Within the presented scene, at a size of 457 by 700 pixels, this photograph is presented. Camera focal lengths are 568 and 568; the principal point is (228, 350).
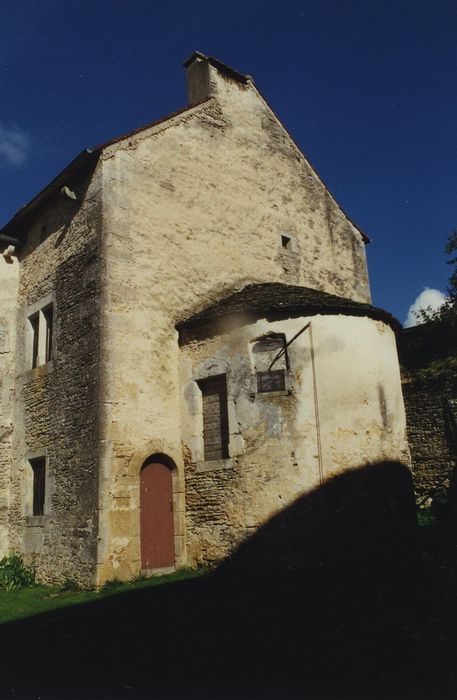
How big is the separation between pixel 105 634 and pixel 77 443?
4.26 meters

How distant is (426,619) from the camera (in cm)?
696

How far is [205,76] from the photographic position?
48.0 feet

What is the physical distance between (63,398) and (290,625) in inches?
261

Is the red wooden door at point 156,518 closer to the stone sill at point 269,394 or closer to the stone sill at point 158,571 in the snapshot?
the stone sill at point 158,571

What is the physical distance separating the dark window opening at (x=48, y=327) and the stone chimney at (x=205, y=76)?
6615 millimetres

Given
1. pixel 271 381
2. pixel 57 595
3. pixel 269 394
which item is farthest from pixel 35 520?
pixel 271 381

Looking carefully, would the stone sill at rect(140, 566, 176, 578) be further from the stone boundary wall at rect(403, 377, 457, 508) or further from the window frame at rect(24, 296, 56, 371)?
the stone boundary wall at rect(403, 377, 457, 508)

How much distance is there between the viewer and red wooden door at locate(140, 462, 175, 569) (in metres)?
10.5

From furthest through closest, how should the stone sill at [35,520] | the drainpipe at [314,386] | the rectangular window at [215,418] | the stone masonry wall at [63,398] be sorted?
the stone sill at [35,520]
the rectangular window at [215,418]
the stone masonry wall at [63,398]
the drainpipe at [314,386]

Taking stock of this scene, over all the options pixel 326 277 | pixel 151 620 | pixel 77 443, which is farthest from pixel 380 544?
pixel 326 277

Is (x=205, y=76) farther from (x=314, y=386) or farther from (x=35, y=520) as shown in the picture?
(x=35, y=520)

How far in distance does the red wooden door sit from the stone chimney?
9520mm

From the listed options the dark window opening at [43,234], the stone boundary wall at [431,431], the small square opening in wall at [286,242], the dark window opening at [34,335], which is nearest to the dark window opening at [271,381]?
the small square opening in wall at [286,242]

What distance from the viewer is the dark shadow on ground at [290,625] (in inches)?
218
